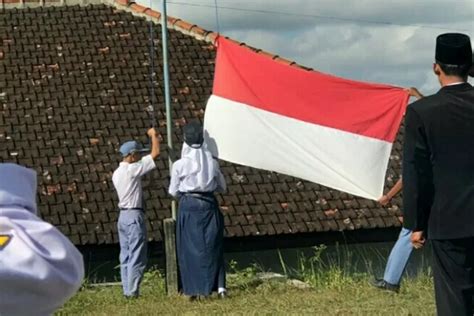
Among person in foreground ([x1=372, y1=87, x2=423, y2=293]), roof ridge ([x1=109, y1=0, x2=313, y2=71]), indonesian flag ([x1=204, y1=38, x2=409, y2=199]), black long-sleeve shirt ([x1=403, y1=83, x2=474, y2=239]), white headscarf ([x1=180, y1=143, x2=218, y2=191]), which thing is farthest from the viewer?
roof ridge ([x1=109, y1=0, x2=313, y2=71])

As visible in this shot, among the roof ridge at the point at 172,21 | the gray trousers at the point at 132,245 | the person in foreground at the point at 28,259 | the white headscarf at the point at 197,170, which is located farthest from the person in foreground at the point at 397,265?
the roof ridge at the point at 172,21

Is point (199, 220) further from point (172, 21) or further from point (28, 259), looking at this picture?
point (172, 21)

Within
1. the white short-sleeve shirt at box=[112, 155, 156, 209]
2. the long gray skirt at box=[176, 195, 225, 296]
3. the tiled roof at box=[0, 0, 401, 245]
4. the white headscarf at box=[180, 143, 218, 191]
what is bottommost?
the tiled roof at box=[0, 0, 401, 245]

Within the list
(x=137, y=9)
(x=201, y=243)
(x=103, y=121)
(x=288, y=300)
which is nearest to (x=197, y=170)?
(x=201, y=243)

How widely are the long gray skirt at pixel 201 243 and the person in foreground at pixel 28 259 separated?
615 cm

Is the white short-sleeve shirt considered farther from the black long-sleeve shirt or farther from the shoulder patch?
the shoulder patch

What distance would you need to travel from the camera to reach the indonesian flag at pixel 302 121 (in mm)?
9227

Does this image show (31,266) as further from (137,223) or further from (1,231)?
(137,223)

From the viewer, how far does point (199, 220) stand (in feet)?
27.8

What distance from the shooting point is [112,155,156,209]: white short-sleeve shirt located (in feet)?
28.8

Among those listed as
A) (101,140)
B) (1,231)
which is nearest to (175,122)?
(101,140)

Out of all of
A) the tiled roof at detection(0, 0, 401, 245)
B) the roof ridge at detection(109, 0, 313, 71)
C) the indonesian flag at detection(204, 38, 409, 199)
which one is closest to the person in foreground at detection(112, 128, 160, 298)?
the indonesian flag at detection(204, 38, 409, 199)

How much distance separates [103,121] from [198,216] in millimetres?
9587

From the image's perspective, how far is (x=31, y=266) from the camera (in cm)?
218
